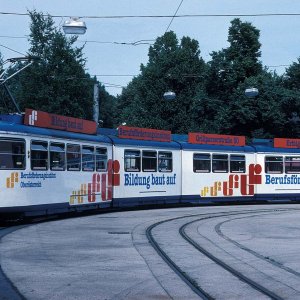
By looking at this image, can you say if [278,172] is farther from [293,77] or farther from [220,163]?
[293,77]

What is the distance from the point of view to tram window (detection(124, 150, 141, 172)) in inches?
959

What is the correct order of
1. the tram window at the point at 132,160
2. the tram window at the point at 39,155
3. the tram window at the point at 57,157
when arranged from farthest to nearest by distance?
the tram window at the point at 132,160 → the tram window at the point at 57,157 → the tram window at the point at 39,155

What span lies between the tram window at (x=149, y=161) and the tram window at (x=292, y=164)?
755 centimetres

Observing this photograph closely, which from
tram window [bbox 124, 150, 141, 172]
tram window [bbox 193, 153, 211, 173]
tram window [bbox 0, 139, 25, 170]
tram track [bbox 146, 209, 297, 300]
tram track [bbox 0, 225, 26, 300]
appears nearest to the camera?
tram track [bbox 0, 225, 26, 300]

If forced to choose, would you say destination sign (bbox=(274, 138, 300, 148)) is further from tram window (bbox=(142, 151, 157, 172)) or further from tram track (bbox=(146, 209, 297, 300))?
tram track (bbox=(146, 209, 297, 300))

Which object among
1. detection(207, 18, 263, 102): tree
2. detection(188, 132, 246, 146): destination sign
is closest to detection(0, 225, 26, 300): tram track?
detection(188, 132, 246, 146): destination sign

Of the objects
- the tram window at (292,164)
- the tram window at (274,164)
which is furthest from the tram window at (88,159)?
the tram window at (292,164)

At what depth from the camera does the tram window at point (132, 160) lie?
79.9 feet

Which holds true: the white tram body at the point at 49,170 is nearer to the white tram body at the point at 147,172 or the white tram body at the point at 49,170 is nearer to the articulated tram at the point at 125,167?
the articulated tram at the point at 125,167

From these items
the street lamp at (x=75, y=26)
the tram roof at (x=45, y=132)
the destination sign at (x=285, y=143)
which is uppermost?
the street lamp at (x=75, y=26)

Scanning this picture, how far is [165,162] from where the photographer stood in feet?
86.4

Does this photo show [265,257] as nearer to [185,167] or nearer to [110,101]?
[185,167]

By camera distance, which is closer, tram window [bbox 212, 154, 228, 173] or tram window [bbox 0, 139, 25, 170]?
tram window [bbox 0, 139, 25, 170]

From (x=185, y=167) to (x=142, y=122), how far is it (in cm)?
3098
